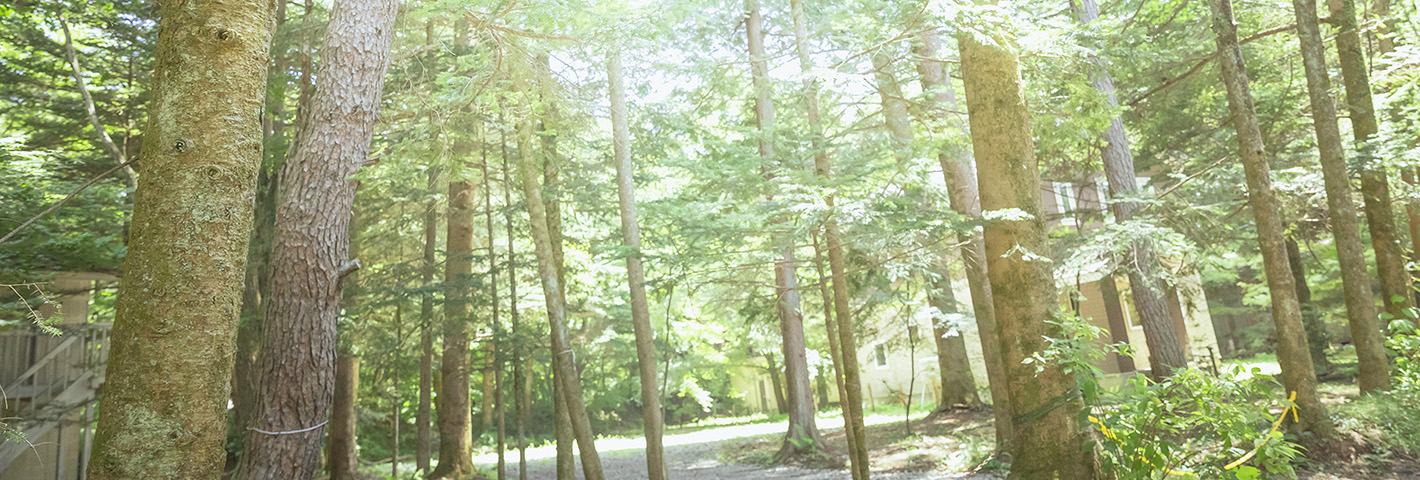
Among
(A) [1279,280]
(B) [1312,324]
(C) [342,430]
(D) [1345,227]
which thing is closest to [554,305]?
(C) [342,430]

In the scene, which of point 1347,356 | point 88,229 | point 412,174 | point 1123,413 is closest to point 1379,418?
point 1123,413

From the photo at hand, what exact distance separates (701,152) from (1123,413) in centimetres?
960

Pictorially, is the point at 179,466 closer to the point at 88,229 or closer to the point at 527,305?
the point at 88,229

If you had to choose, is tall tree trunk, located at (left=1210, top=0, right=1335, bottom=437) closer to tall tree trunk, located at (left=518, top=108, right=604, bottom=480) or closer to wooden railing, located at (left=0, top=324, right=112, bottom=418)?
tall tree trunk, located at (left=518, top=108, right=604, bottom=480)

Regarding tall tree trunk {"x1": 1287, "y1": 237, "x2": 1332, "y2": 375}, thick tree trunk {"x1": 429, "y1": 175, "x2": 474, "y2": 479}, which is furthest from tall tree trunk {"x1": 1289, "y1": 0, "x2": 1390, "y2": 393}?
thick tree trunk {"x1": 429, "y1": 175, "x2": 474, "y2": 479}

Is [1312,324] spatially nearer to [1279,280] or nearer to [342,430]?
[1279,280]

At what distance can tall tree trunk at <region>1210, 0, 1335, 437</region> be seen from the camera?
7.00m

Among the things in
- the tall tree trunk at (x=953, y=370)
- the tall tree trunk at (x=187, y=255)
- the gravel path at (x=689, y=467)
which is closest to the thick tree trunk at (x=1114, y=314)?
the tall tree trunk at (x=953, y=370)

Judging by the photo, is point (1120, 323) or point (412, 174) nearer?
point (412, 174)

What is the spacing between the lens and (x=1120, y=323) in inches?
690

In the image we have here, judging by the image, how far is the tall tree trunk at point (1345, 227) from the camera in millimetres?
7789

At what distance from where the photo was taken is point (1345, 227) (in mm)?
8008

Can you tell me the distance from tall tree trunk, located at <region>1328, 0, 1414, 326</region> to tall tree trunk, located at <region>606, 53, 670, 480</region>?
8.32m

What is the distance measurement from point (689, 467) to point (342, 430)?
628 centimetres
